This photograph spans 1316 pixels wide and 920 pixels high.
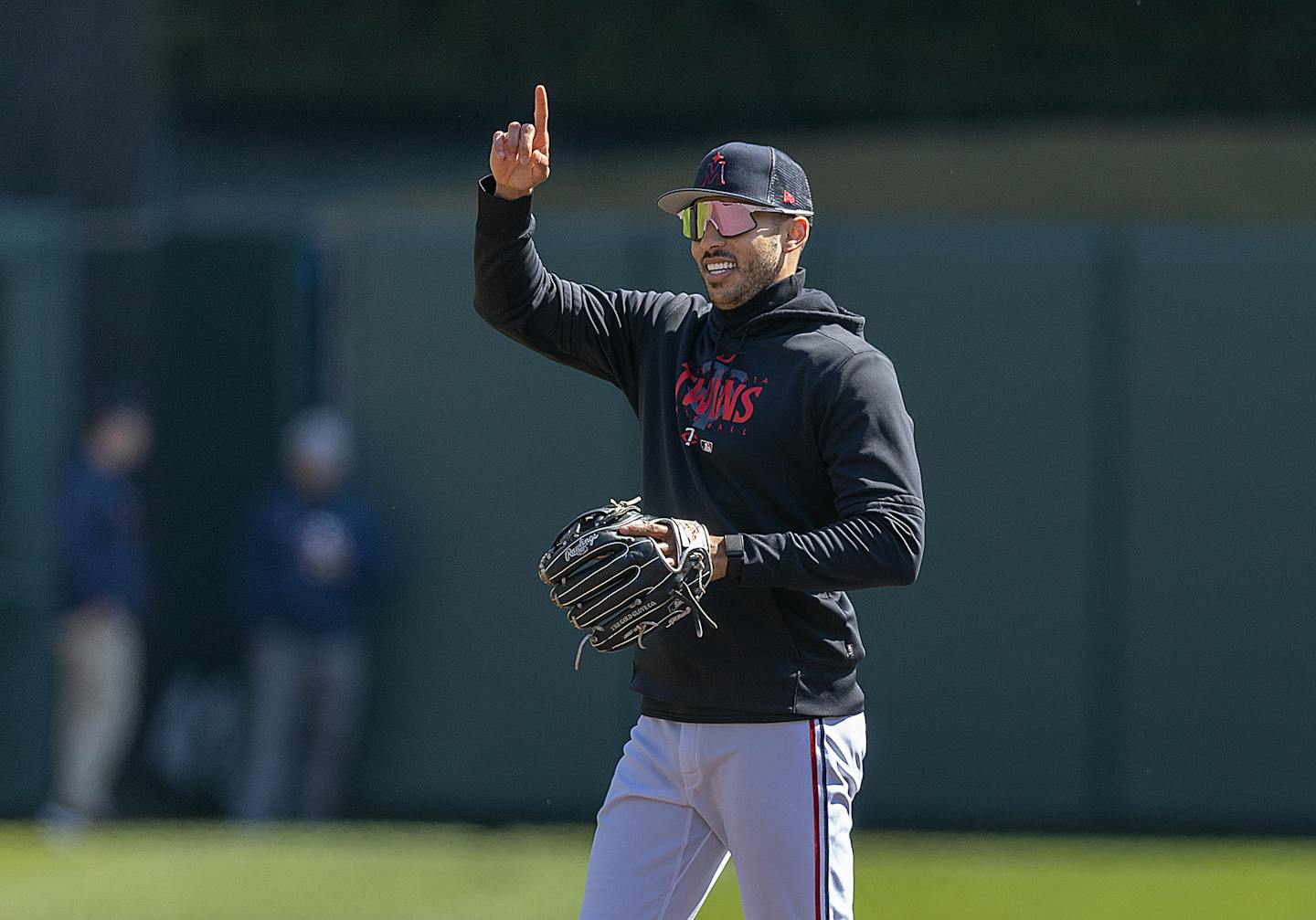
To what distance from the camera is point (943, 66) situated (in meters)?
11.7

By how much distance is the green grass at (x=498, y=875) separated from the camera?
23.0ft

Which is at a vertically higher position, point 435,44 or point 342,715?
point 435,44

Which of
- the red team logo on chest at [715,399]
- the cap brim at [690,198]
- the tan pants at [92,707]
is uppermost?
the cap brim at [690,198]

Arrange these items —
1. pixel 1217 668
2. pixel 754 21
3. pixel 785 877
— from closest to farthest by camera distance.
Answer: pixel 785 877
pixel 1217 668
pixel 754 21

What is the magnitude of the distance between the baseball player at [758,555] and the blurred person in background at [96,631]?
214 inches

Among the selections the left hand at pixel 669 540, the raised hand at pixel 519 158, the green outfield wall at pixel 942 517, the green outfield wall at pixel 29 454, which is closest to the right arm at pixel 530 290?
the raised hand at pixel 519 158

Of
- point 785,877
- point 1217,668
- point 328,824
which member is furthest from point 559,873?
point 785,877

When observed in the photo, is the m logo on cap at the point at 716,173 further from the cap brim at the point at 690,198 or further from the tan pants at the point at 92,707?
the tan pants at the point at 92,707

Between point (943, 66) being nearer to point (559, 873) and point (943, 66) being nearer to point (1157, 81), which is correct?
point (1157, 81)

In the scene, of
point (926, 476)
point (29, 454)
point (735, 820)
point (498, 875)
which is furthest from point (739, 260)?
point (29, 454)

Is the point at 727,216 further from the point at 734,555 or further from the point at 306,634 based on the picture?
the point at 306,634

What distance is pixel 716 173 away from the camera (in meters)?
3.88

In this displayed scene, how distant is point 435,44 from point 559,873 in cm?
590

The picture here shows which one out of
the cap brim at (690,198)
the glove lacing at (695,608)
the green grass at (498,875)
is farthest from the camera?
the green grass at (498,875)
